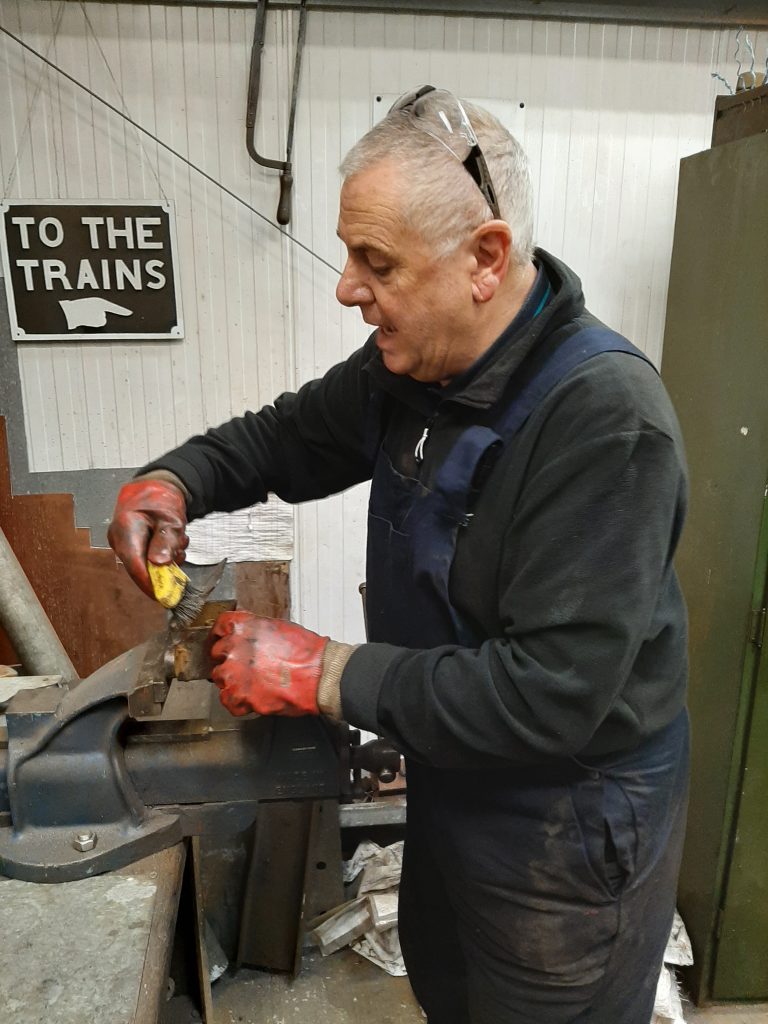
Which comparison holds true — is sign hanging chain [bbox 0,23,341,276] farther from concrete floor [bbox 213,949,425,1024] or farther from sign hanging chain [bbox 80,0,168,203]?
concrete floor [bbox 213,949,425,1024]

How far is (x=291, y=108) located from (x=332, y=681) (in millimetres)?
1606

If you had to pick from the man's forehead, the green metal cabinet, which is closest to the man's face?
the man's forehead

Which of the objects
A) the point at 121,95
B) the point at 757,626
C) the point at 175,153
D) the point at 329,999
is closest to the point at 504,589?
the point at 757,626

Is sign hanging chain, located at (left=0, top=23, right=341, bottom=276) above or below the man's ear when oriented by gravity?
above

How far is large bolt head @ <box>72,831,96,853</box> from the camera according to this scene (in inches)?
36.6

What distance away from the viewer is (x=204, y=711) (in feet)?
3.53

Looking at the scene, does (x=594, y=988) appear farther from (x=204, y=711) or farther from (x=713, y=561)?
(x=713, y=561)

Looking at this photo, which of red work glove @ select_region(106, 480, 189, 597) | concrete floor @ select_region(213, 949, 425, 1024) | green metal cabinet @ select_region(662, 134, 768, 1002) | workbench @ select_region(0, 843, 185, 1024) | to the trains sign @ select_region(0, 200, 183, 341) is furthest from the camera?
to the trains sign @ select_region(0, 200, 183, 341)

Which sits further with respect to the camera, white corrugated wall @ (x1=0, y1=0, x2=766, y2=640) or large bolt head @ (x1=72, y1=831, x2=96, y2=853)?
white corrugated wall @ (x1=0, y1=0, x2=766, y2=640)

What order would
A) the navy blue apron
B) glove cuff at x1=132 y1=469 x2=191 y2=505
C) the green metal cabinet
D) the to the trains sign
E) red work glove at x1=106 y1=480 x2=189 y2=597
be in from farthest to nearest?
1. the to the trains sign
2. the green metal cabinet
3. glove cuff at x1=132 y1=469 x2=191 y2=505
4. red work glove at x1=106 y1=480 x2=189 y2=597
5. the navy blue apron

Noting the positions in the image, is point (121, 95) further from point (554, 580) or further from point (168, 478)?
point (554, 580)

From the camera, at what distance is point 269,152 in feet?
6.48

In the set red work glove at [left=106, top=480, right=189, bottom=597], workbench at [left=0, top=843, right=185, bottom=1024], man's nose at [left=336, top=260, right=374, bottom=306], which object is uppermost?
man's nose at [left=336, top=260, right=374, bottom=306]

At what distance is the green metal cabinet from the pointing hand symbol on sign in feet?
4.95
